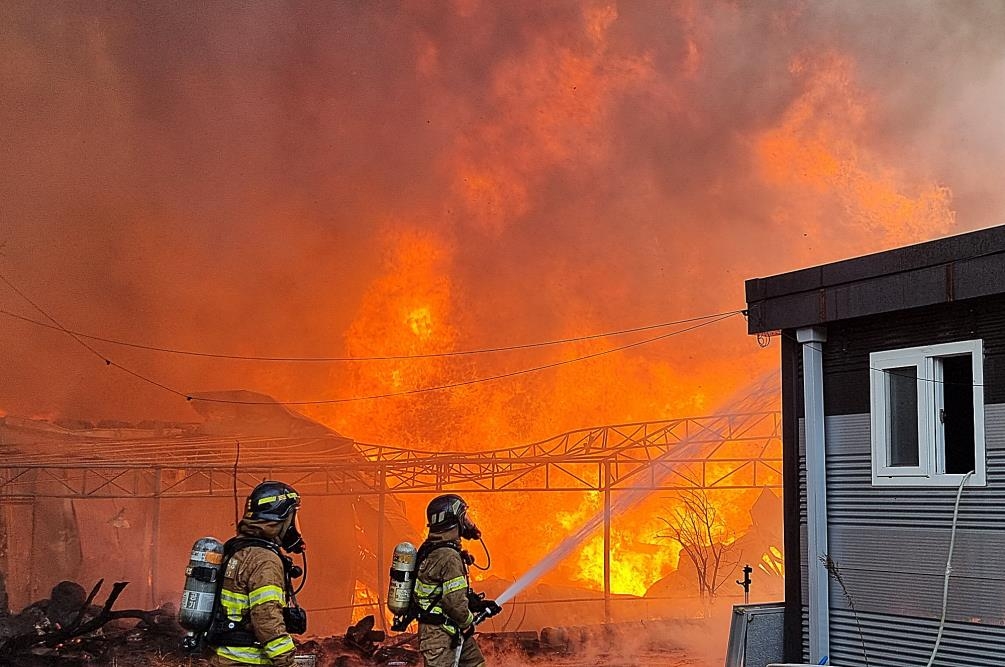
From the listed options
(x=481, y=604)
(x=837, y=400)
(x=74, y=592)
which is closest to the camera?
(x=481, y=604)

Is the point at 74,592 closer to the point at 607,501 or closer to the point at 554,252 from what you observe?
the point at 607,501

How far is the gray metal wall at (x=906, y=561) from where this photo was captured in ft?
28.5

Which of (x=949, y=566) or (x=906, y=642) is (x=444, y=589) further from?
(x=949, y=566)

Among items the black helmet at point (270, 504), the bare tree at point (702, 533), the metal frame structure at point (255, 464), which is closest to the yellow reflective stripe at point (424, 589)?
the black helmet at point (270, 504)

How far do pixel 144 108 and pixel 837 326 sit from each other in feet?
74.1

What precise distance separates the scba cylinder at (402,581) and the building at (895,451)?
394cm

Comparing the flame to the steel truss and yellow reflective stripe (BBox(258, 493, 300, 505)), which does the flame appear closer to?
the steel truss

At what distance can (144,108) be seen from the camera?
27.8m

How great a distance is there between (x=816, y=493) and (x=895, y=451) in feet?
3.14

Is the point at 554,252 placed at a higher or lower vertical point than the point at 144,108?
lower

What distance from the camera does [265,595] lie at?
660cm

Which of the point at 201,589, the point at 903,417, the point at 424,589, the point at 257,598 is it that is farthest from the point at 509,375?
the point at 257,598

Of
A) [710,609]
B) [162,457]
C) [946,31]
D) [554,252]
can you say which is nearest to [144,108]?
[162,457]

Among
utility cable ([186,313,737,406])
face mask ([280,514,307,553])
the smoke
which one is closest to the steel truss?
utility cable ([186,313,737,406])
